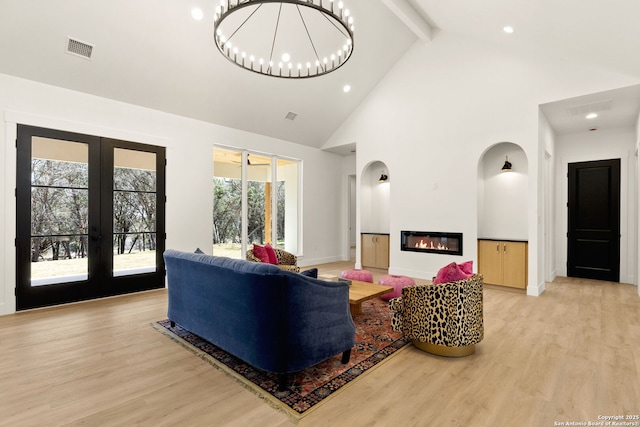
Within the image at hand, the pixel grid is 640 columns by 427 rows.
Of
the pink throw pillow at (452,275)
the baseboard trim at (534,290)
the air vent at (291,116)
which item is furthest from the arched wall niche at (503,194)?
the air vent at (291,116)

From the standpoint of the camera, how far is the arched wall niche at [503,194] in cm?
600

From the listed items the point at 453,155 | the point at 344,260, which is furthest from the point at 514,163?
the point at 344,260

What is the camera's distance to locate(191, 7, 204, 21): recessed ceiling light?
430 cm

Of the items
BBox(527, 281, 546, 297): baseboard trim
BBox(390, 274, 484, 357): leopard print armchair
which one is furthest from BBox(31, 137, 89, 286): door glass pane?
BBox(527, 281, 546, 297): baseboard trim

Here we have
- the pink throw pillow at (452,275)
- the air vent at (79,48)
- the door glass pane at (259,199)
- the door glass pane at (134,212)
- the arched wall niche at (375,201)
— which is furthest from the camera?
the arched wall niche at (375,201)

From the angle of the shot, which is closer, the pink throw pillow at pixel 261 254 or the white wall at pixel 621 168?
the pink throw pillow at pixel 261 254

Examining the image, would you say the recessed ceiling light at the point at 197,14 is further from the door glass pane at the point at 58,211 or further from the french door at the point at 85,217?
the door glass pane at the point at 58,211

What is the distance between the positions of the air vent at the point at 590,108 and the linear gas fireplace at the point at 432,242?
8.89 ft

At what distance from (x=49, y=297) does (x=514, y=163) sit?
787 centimetres

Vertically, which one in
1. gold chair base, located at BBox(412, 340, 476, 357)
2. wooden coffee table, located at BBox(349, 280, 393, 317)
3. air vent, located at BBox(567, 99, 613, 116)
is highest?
air vent, located at BBox(567, 99, 613, 116)

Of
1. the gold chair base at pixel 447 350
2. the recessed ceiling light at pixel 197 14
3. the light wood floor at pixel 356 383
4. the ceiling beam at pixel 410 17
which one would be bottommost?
the light wood floor at pixel 356 383

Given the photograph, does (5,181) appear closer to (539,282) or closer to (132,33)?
(132,33)

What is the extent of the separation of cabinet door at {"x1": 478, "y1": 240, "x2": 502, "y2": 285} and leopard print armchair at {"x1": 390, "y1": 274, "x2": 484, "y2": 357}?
3134 mm

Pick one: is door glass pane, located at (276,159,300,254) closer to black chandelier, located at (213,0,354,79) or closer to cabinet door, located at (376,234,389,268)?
cabinet door, located at (376,234,389,268)
